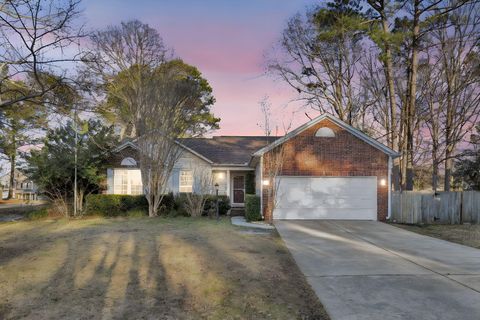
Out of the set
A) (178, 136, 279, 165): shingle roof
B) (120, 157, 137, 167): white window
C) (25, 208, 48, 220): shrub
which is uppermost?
(178, 136, 279, 165): shingle roof

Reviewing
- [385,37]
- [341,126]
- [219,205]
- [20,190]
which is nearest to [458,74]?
[385,37]

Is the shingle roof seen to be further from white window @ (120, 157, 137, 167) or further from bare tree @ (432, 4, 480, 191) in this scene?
bare tree @ (432, 4, 480, 191)

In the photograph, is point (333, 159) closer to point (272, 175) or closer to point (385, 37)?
point (272, 175)

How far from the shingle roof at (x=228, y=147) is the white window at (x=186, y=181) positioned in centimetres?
151

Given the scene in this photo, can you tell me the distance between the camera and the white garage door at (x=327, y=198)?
52.3 ft

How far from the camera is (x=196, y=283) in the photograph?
250 inches

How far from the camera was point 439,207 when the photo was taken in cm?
1570

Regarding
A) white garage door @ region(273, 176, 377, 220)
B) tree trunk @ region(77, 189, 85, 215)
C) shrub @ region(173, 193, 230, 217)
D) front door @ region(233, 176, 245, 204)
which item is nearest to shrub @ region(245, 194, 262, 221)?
white garage door @ region(273, 176, 377, 220)

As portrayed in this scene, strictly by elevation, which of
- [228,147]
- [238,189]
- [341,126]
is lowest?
[238,189]

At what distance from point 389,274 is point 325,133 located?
999 cm

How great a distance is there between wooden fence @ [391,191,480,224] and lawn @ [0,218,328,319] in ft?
23.3

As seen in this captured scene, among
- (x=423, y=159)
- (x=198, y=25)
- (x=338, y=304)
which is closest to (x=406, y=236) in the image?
(x=338, y=304)

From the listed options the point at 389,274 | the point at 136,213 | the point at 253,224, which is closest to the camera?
the point at 389,274

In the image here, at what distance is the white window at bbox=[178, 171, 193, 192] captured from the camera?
65.6ft
